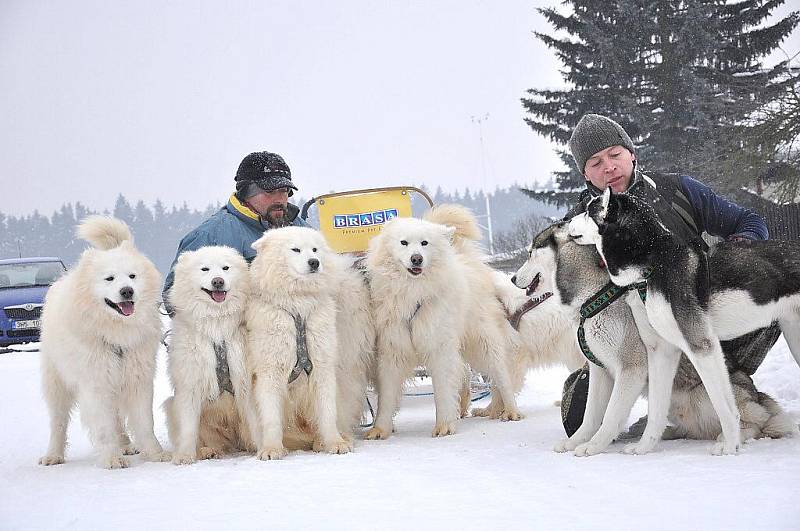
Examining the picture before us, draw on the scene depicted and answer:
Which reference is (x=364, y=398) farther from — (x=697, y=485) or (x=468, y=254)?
(x=697, y=485)

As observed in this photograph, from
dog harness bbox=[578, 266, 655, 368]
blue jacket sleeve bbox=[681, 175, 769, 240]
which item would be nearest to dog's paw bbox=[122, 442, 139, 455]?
dog harness bbox=[578, 266, 655, 368]

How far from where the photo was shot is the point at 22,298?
13.0 meters

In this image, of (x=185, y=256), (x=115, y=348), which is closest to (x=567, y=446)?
(x=185, y=256)

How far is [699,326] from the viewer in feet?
11.3

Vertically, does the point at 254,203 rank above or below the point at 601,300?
above

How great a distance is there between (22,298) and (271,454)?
35.2ft

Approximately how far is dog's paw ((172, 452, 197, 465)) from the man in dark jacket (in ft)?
7.59

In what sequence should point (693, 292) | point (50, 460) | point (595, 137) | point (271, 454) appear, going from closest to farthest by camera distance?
point (693, 292) → point (271, 454) → point (595, 137) → point (50, 460)

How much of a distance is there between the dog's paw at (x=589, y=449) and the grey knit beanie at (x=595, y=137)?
1813mm

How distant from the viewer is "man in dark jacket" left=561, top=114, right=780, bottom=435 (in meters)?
4.29

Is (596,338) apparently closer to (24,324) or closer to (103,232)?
(103,232)

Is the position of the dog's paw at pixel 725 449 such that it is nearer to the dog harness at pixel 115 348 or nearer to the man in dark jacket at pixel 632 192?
the man in dark jacket at pixel 632 192

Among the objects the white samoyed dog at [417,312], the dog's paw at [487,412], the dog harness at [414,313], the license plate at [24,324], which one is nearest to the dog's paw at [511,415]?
the dog's paw at [487,412]

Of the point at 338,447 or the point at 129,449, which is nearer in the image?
the point at 338,447
